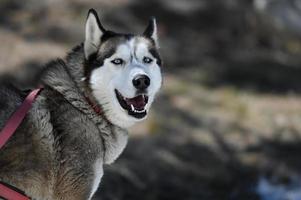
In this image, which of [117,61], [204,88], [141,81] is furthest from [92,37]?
[204,88]

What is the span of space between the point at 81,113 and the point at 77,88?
0.21 meters

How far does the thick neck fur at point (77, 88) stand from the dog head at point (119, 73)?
0.20 feet

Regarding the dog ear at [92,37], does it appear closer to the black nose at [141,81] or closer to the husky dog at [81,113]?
the husky dog at [81,113]

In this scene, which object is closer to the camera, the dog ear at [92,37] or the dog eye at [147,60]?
the dog ear at [92,37]

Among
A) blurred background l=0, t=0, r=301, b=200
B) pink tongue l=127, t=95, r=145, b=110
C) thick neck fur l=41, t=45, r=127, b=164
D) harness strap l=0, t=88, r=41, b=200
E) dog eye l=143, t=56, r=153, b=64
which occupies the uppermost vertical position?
blurred background l=0, t=0, r=301, b=200

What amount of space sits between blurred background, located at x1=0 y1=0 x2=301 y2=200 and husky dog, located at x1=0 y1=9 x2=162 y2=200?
230 centimetres

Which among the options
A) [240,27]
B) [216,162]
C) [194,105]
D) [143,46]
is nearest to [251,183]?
[216,162]

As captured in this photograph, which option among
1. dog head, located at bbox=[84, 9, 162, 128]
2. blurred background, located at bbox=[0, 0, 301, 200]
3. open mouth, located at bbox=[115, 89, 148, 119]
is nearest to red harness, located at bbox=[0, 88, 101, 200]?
dog head, located at bbox=[84, 9, 162, 128]

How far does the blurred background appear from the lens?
27.3 feet

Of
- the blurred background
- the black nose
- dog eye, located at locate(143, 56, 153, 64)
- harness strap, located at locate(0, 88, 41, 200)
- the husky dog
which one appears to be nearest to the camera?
harness strap, located at locate(0, 88, 41, 200)

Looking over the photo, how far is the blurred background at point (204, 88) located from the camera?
27.3 ft

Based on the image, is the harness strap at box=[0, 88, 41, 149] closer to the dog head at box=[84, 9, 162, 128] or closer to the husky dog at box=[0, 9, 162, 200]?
the husky dog at box=[0, 9, 162, 200]

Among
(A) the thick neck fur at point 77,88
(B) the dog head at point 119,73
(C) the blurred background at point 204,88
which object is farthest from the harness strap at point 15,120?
(C) the blurred background at point 204,88

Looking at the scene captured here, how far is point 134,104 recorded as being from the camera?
5023 mm
